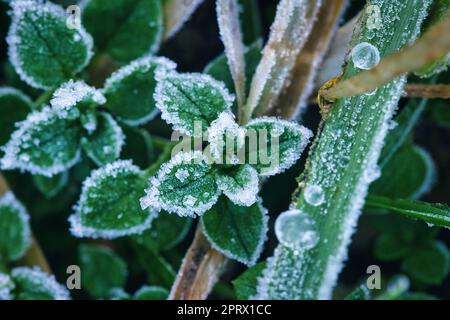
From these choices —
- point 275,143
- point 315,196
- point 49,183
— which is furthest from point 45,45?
point 315,196

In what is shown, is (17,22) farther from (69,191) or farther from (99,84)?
(69,191)

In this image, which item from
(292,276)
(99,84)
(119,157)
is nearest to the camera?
(292,276)

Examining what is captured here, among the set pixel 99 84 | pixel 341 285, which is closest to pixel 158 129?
pixel 99 84

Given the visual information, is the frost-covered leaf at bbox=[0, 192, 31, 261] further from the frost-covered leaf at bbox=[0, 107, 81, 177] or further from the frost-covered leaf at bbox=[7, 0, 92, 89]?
the frost-covered leaf at bbox=[7, 0, 92, 89]

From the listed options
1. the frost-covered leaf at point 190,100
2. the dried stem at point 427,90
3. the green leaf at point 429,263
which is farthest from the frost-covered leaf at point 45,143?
the green leaf at point 429,263

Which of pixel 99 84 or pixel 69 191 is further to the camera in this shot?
pixel 69 191
